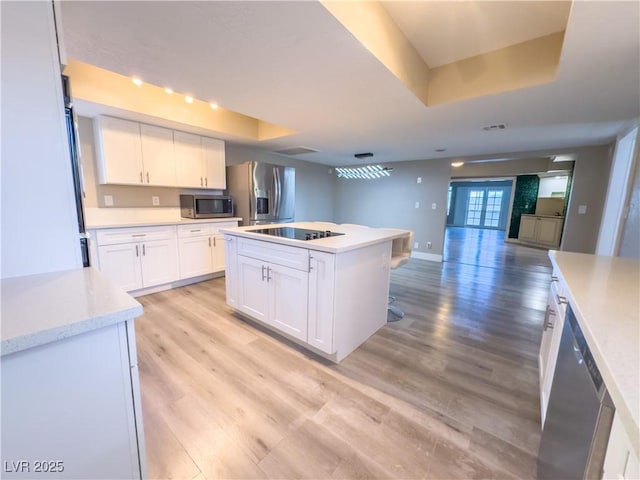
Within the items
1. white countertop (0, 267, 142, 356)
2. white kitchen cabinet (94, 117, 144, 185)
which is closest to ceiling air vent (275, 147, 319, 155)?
white kitchen cabinet (94, 117, 144, 185)

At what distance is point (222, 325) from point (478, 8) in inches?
122

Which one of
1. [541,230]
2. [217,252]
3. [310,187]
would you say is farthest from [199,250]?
[541,230]

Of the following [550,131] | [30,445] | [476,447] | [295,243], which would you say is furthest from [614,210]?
[30,445]

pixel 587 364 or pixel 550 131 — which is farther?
pixel 550 131

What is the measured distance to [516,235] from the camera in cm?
783

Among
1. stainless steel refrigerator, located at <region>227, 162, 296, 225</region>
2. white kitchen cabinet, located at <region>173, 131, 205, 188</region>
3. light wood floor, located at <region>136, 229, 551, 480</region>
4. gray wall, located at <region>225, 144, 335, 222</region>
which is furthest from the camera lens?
gray wall, located at <region>225, 144, 335, 222</region>

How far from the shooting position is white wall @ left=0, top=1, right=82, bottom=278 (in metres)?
0.85

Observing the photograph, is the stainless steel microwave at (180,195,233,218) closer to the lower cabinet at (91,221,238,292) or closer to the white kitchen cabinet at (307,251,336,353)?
the lower cabinet at (91,221,238,292)

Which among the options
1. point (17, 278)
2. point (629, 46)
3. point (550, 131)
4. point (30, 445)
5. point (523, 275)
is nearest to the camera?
point (30, 445)

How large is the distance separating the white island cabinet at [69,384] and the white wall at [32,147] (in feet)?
0.52

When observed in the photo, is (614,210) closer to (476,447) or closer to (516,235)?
(476,447)

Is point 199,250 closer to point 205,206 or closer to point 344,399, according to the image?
point 205,206

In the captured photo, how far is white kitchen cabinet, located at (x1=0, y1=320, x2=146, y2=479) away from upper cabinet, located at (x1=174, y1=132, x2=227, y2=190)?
10.6ft

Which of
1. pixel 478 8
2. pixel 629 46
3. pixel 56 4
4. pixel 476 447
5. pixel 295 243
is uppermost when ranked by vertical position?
pixel 478 8
